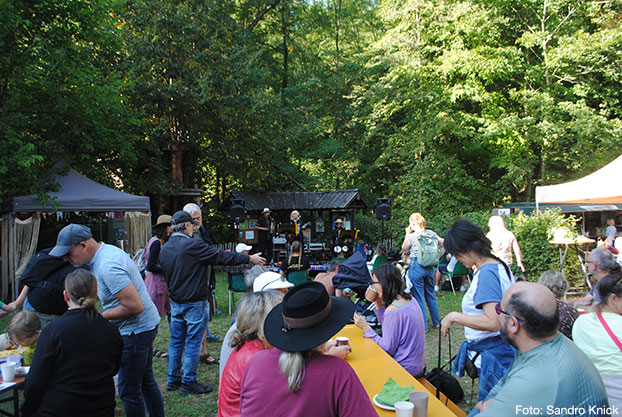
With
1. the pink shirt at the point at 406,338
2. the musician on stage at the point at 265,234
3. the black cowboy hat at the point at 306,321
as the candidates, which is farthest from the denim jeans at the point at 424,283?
the musician on stage at the point at 265,234

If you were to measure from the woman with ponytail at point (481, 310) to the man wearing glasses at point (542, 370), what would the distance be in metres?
0.75

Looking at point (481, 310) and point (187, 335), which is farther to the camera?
point (187, 335)

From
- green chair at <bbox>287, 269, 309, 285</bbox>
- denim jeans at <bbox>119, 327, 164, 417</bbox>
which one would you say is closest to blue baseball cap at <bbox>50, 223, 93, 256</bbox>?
denim jeans at <bbox>119, 327, 164, 417</bbox>

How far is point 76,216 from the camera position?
1485 cm

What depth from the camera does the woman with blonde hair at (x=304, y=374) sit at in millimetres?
1426

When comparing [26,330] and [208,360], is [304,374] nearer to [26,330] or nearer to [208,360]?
[26,330]

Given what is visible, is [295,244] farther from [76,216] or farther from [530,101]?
[530,101]

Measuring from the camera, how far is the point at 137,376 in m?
2.88

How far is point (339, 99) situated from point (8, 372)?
2072 cm

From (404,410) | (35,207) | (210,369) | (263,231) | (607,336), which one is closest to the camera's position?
(404,410)

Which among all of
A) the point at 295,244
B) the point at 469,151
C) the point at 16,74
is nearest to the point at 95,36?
the point at 16,74

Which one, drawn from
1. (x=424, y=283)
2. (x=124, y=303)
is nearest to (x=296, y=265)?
(x=424, y=283)

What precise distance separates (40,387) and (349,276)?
3.90 m

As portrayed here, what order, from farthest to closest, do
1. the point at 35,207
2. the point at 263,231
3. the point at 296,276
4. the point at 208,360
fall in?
the point at 263,231 → the point at 35,207 → the point at 296,276 → the point at 208,360
